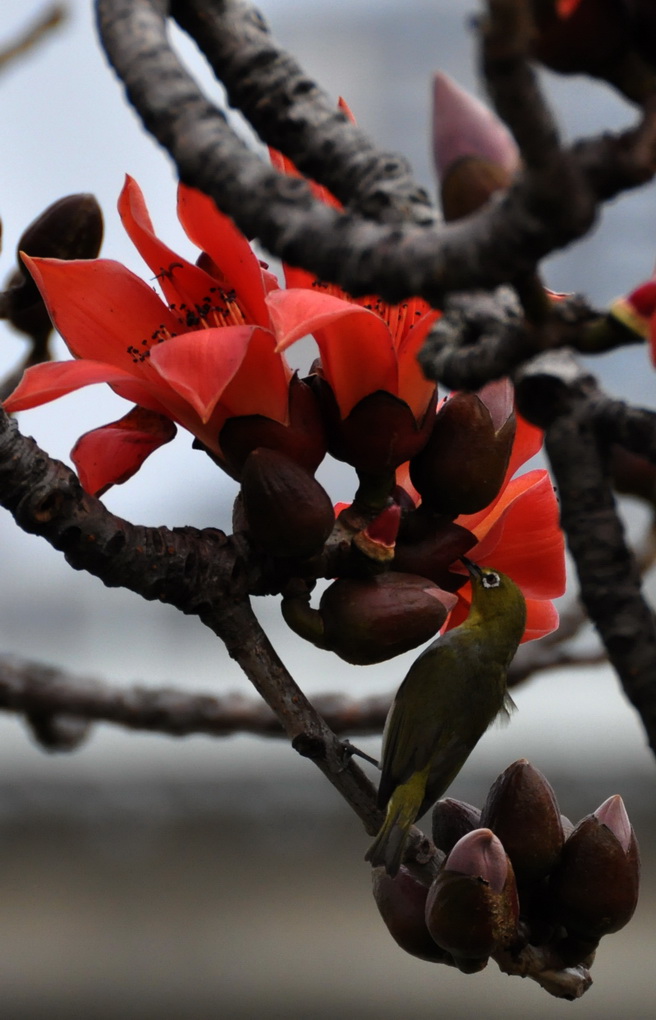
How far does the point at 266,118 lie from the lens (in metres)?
0.34

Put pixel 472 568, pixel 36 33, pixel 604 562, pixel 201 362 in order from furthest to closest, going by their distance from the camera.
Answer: pixel 36 33 → pixel 472 568 → pixel 201 362 → pixel 604 562

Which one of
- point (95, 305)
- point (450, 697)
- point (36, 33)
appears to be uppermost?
point (36, 33)

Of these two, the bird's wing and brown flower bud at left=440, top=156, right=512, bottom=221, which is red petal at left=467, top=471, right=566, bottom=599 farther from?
brown flower bud at left=440, top=156, right=512, bottom=221

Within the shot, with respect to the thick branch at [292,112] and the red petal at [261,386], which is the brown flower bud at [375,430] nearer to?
the red petal at [261,386]

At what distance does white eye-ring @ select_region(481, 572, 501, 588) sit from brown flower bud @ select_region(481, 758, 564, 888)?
3.3 inches

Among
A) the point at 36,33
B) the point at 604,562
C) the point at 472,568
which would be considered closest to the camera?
the point at 604,562

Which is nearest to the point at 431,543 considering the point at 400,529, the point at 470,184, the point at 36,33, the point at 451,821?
the point at 400,529

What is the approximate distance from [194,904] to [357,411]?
568 cm

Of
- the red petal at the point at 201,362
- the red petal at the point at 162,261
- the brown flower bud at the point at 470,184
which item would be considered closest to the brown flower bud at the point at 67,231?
the red petal at the point at 162,261

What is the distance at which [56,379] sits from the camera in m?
0.44

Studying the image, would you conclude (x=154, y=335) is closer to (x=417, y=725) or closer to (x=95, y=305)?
(x=95, y=305)

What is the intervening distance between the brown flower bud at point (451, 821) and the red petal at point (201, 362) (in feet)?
0.68

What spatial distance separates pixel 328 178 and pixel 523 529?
23 centimetres

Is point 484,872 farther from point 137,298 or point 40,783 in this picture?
point 40,783
